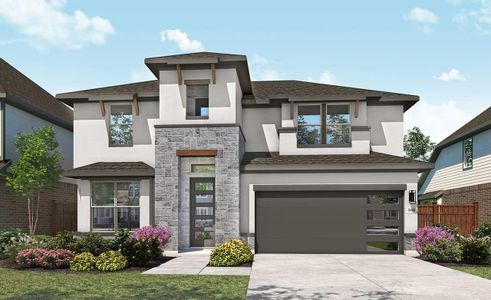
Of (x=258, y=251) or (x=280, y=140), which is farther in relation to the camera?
(x=280, y=140)

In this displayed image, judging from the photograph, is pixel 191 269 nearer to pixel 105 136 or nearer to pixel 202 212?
pixel 202 212

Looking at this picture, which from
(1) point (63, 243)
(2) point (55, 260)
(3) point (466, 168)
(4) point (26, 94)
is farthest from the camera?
(3) point (466, 168)

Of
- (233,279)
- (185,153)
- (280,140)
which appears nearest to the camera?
(233,279)

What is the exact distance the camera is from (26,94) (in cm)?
2330

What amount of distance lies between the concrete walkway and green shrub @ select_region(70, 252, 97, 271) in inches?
70.0

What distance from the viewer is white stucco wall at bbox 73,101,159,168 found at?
2034cm

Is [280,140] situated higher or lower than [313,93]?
lower

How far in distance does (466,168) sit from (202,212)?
15.8 m

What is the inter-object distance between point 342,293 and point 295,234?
28.6 ft

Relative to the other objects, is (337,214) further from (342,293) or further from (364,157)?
(342,293)

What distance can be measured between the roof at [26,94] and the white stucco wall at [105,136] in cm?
316

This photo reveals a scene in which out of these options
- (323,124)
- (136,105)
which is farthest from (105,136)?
(323,124)

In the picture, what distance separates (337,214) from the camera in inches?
735

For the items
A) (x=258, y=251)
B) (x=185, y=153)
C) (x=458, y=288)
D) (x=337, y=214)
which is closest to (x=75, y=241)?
(x=185, y=153)
